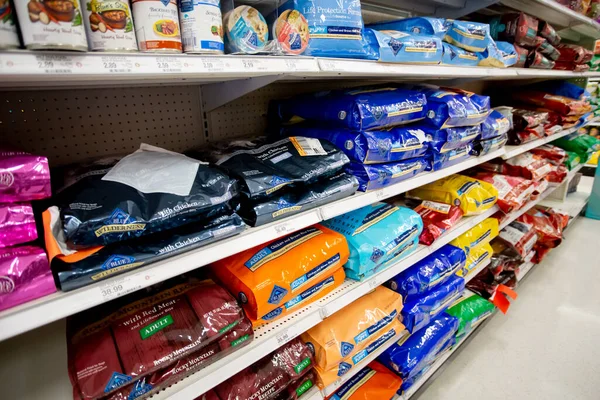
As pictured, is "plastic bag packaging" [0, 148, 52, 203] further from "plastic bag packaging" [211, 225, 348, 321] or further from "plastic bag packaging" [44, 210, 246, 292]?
"plastic bag packaging" [211, 225, 348, 321]

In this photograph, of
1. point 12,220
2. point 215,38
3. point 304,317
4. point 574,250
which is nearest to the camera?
point 12,220

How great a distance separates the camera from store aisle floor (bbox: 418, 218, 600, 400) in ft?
5.21

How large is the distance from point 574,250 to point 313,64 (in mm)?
3443

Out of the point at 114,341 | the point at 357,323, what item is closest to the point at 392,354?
the point at 357,323

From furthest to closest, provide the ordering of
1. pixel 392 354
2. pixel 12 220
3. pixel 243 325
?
pixel 392 354
pixel 243 325
pixel 12 220

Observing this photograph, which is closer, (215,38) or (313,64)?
(215,38)

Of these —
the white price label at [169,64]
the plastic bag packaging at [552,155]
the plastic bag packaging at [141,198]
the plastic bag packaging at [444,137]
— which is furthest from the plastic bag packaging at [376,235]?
the plastic bag packaging at [552,155]

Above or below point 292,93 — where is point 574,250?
below

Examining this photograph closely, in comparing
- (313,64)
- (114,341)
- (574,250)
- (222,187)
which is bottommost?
(574,250)

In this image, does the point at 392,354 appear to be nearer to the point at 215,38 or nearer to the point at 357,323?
the point at 357,323

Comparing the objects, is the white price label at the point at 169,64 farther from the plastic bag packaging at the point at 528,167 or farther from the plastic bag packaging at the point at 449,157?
the plastic bag packaging at the point at 528,167

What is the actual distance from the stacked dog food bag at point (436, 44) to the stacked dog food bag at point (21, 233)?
3.05 feet

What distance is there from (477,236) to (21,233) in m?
1.89

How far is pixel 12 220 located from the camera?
0.52 meters
